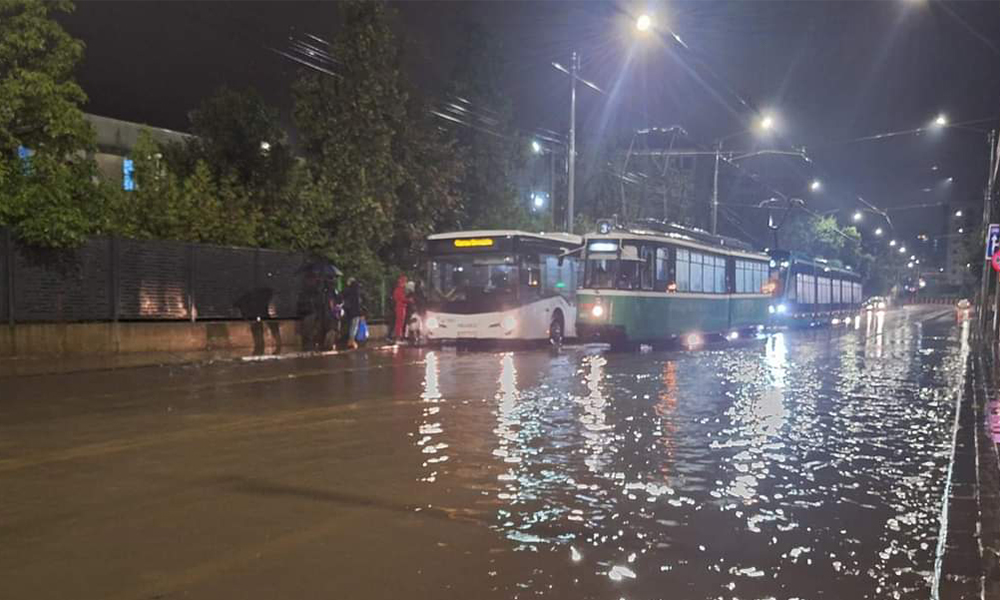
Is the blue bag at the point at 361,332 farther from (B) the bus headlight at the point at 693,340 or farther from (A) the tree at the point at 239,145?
(B) the bus headlight at the point at 693,340

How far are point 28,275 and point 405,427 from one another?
1139 centimetres

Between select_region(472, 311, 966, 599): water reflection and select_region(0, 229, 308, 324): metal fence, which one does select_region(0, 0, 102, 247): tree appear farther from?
select_region(472, 311, 966, 599): water reflection

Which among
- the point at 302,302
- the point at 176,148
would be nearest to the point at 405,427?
the point at 302,302

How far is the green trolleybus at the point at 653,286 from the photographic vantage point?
23.4 metres

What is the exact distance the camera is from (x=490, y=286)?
76.5 ft

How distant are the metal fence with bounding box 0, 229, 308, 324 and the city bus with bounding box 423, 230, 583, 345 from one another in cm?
430

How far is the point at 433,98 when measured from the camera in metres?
30.9

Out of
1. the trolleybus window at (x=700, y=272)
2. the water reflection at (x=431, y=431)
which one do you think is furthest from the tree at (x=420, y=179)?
the water reflection at (x=431, y=431)

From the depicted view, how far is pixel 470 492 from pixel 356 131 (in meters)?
Answer: 21.3

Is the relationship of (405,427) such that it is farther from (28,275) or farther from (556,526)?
(28,275)

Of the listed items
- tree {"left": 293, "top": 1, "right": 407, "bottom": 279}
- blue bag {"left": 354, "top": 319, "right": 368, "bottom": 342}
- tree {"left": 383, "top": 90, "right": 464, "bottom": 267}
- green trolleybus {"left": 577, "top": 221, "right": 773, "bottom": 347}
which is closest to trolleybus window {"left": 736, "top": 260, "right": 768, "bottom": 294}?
green trolleybus {"left": 577, "top": 221, "right": 773, "bottom": 347}

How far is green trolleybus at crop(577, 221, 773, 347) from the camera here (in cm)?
2344

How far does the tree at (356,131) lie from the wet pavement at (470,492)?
1298cm

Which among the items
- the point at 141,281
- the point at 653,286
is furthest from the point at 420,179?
the point at 141,281
